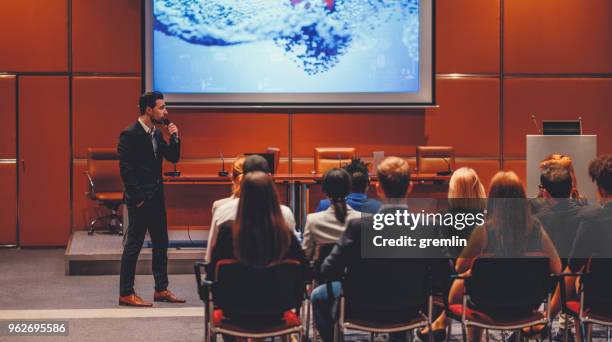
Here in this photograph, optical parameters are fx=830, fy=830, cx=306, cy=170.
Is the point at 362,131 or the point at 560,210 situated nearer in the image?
the point at 560,210

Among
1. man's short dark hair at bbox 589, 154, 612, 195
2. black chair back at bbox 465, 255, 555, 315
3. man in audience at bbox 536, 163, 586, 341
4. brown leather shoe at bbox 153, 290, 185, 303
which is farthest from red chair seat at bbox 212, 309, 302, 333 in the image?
brown leather shoe at bbox 153, 290, 185, 303

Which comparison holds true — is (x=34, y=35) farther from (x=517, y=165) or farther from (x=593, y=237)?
(x=593, y=237)

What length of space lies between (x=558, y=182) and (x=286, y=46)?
16.7 ft

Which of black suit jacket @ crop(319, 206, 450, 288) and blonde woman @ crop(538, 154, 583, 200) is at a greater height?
blonde woman @ crop(538, 154, 583, 200)

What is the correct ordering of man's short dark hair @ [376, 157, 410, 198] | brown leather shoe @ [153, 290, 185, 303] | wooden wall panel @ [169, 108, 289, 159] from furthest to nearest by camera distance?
1. wooden wall panel @ [169, 108, 289, 159]
2. brown leather shoe @ [153, 290, 185, 303]
3. man's short dark hair @ [376, 157, 410, 198]

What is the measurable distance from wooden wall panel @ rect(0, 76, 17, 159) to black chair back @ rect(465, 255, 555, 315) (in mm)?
6489

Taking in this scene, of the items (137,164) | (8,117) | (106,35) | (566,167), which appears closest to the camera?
(566,167)

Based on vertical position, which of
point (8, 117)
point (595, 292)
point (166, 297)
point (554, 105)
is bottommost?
point (166, 297)

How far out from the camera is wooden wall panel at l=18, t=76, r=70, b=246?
8906 mm

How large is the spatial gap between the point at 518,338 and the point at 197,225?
4.49 meters

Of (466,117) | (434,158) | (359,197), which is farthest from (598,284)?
(466,117)

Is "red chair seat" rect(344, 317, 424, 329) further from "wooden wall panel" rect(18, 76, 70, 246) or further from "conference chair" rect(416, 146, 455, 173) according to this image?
"wooden wall panel" rect(18, 76, 70, 246)

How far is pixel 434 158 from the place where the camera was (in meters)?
8.96

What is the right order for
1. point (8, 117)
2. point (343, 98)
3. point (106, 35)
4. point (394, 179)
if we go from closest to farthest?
1. point (394, 179)
2. point (8, 117)
3. point (106, 35)
4. point (343, 98)
